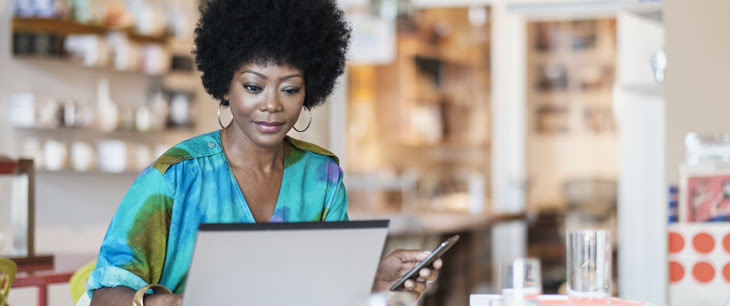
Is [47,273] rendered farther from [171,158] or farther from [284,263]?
[284,263]

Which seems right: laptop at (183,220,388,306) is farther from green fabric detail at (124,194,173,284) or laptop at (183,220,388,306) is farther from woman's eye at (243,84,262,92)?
woman's eye at (243,84,262,92)

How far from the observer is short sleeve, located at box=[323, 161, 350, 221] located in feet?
6.15

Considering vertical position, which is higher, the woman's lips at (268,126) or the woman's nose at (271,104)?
the woman's nose at (271,104)

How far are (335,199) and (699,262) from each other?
1.14 metres

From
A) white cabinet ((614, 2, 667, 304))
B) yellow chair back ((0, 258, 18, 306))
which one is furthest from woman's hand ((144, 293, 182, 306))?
white cabinet ((614, 2, 667, 304))

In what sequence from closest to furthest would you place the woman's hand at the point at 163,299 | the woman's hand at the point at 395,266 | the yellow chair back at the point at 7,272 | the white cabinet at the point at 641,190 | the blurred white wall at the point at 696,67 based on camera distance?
1. the woman's hand at the point at 163,299
2. the woman's hand at the point at 395,266
3. the yellow chair back at the point at 7,272
4. the blurred white wall at the point at 696,67
5. the white cabinet at the point at 641,190

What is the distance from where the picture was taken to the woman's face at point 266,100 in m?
1.67

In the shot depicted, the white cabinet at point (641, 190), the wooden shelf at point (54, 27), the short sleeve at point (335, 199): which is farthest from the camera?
the white cabinet at point (641, 190)

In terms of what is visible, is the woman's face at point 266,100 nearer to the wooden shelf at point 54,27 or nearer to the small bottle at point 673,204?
the small bottle at point 673,204

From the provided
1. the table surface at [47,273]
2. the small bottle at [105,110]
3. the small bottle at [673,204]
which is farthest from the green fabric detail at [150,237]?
the small bottle at [105,110]

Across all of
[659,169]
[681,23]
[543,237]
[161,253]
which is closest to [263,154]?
[161,253]

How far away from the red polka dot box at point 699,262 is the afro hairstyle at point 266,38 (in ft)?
3.84

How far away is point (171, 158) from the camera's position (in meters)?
1.65

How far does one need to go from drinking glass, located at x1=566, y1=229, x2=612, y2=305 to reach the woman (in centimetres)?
26
